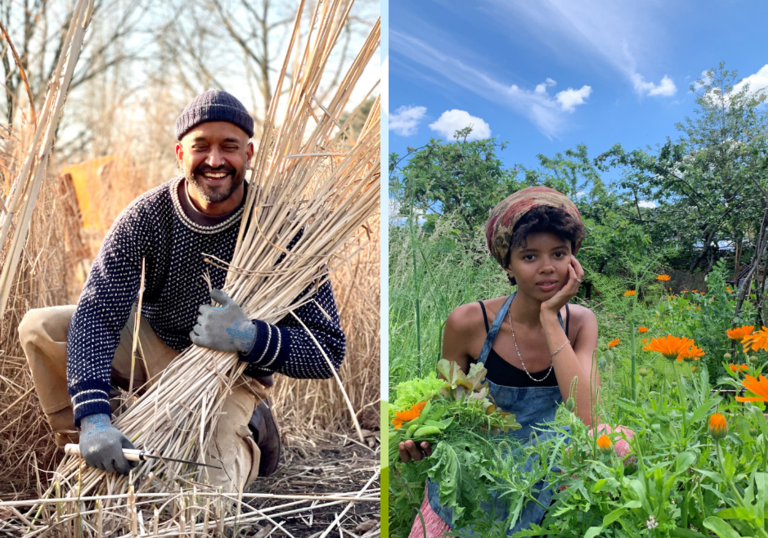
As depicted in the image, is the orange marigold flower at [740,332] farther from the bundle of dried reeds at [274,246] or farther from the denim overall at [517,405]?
the bundle of dried reeds at [274,246]

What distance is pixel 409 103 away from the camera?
5.03 feet

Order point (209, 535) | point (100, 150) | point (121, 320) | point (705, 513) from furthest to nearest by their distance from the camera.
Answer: point (100, 150)
point (121, 320)
point (209, 535)
point (705, 513)

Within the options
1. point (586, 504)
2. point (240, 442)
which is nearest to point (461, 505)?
point (586, 504)

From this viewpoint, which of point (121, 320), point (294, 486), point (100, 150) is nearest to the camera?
point (121, 320)

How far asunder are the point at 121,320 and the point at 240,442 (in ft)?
1.78

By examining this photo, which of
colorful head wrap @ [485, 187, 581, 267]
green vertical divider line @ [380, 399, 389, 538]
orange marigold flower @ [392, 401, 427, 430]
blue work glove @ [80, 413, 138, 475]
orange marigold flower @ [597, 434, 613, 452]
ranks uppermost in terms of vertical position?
colorful head wrap @ [485, 187, 581, 267]

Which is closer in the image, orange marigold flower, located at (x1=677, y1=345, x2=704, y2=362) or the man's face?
orange marigold flower, located at (x1=677, y1=345, x2=704, y2=362)

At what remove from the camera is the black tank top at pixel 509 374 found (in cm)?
153

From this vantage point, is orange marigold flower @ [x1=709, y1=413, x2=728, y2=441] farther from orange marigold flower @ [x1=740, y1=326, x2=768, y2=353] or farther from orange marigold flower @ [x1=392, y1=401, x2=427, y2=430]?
orange marigold flower @ [x1=392, y1=401, x2=427, y2=430]

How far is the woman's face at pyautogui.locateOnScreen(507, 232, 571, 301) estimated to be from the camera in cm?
152

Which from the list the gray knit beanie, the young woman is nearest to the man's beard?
the gray knit beanie

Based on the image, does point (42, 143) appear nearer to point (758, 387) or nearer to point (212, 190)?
point (212, 190)

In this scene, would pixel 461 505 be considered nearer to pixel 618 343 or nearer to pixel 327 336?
pixel 618 343

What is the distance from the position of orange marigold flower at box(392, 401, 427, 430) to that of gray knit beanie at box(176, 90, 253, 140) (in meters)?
1.07
